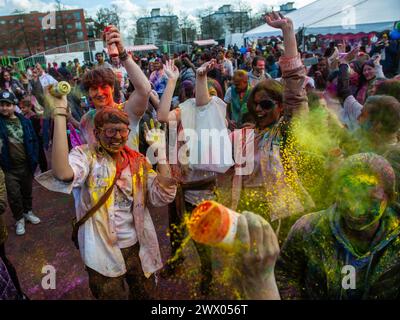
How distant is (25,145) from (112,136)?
2.27 m

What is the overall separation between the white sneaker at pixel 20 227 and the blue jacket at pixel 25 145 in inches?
21.5

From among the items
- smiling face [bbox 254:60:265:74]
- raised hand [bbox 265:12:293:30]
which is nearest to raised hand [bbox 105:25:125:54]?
raised hand [bbox 265:12:293:30]

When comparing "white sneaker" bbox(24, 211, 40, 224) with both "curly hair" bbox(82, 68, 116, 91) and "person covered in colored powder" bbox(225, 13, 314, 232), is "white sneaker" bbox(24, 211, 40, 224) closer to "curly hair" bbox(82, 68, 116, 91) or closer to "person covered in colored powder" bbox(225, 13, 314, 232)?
"curly hair" bbox(82, 68, 116, 91)

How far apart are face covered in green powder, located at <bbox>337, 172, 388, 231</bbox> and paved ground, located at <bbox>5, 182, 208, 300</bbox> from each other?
51.1 inches

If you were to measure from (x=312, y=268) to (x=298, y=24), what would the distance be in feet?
31.4

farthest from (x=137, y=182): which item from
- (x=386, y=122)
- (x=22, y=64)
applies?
(x=22, y=64)

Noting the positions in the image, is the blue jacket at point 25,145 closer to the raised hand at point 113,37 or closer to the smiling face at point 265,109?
the raised hand at point 113,37

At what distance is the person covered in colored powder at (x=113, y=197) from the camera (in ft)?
5.57

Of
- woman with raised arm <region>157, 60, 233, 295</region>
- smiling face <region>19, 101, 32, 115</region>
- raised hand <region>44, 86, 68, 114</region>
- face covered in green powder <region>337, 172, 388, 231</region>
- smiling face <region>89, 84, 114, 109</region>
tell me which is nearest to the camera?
face covered in green powder <region>337, 172, 388, 231</region>

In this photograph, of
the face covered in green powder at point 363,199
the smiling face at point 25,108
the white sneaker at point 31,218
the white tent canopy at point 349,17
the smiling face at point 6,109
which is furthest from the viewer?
the white tent canopy at point 349,17

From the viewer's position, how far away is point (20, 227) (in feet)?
11.6

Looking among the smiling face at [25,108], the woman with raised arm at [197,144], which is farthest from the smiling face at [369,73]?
the smiling face at [25,108]

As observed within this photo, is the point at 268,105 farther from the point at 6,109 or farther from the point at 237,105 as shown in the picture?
the point at 6,109

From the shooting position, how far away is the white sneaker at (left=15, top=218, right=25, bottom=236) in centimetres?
352
